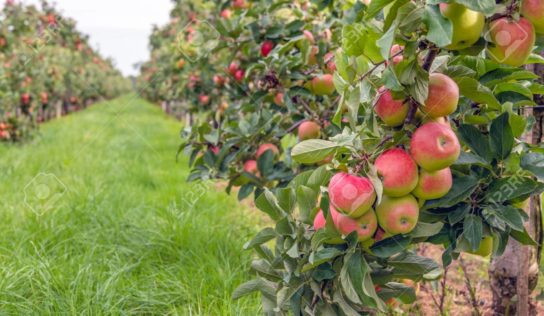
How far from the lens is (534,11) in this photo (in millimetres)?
812

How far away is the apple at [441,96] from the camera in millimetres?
837

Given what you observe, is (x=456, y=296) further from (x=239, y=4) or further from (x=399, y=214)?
(x=239, y=4)

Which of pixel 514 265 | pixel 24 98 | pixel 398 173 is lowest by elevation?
pixel 514 265

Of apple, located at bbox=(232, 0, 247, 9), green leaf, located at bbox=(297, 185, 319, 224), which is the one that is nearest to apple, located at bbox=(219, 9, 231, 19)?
apple, located at bbox=(232, 0, 247, 9)

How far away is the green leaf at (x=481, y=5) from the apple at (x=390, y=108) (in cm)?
22

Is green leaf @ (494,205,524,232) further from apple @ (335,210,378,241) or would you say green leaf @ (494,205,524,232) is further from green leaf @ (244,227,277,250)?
green leaf @ (244,227,277,250)

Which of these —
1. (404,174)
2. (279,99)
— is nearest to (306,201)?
(404,174)

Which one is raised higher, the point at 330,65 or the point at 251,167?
the point at 330,65

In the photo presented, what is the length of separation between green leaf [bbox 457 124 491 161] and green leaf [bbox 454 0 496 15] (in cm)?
36

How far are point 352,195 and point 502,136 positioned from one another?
33 cm

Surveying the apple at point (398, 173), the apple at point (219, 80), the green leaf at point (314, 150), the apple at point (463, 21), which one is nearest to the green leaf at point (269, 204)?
the green leaf at point (314, 150)

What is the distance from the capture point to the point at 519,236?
1027 millimetres

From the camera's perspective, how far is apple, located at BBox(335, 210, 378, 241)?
939 millimetres

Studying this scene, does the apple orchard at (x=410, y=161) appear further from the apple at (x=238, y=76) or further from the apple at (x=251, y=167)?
the apple at (x=238, y=76)
